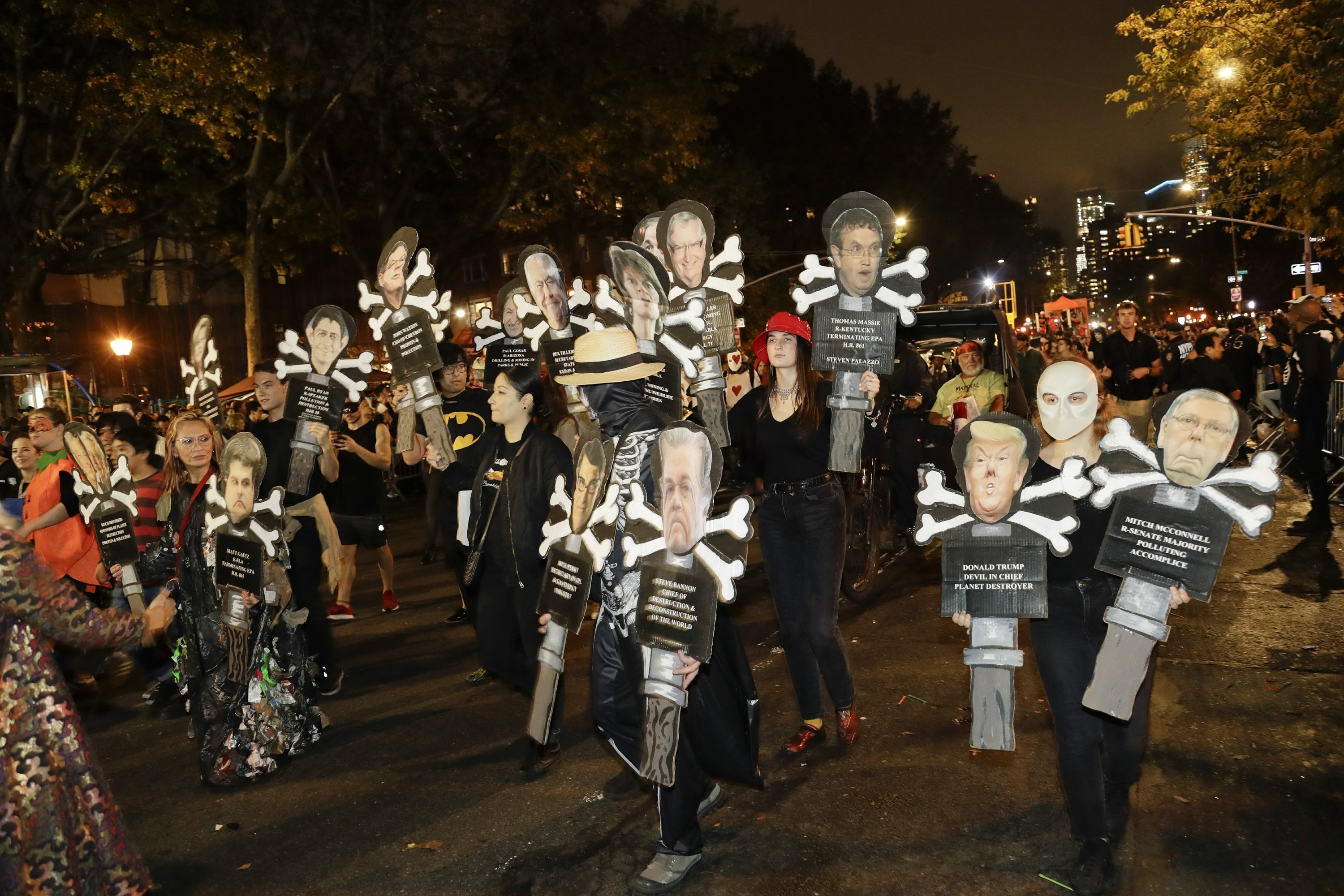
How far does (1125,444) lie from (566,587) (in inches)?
80.4

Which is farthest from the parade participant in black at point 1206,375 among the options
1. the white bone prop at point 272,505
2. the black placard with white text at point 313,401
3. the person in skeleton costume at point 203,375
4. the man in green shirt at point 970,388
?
the person in skeleton costume at point 203,375

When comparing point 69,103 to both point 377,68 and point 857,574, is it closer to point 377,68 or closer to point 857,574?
point 377,68

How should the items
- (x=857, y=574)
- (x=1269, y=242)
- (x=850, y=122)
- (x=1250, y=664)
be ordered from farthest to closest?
(x=1269, y=242), (x=850, y=122), (x=857, y=574), (x=1250, y=664)

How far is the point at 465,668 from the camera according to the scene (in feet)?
23.8

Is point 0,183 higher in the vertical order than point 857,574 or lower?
higher

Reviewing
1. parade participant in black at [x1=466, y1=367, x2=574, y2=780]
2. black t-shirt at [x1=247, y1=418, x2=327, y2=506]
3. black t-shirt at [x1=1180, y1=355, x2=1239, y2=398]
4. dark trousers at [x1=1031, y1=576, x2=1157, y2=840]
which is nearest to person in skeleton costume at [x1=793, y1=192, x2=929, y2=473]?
dark trousers at [x1=1031, y1=576, x2=1157, y2=840]

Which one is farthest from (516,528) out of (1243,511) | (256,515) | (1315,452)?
(1315,452)

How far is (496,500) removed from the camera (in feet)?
18.4

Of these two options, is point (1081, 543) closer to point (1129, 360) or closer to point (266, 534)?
point (266, 534)

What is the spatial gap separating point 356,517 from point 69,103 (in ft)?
41.2

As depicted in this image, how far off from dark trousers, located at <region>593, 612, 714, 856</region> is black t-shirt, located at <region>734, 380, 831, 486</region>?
133 centimetres

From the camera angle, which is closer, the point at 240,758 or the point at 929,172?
the point at 240,758

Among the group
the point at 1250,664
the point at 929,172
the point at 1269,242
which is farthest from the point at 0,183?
→ the point at 1269,242

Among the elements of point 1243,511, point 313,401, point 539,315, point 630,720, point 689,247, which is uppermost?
point 689,247
